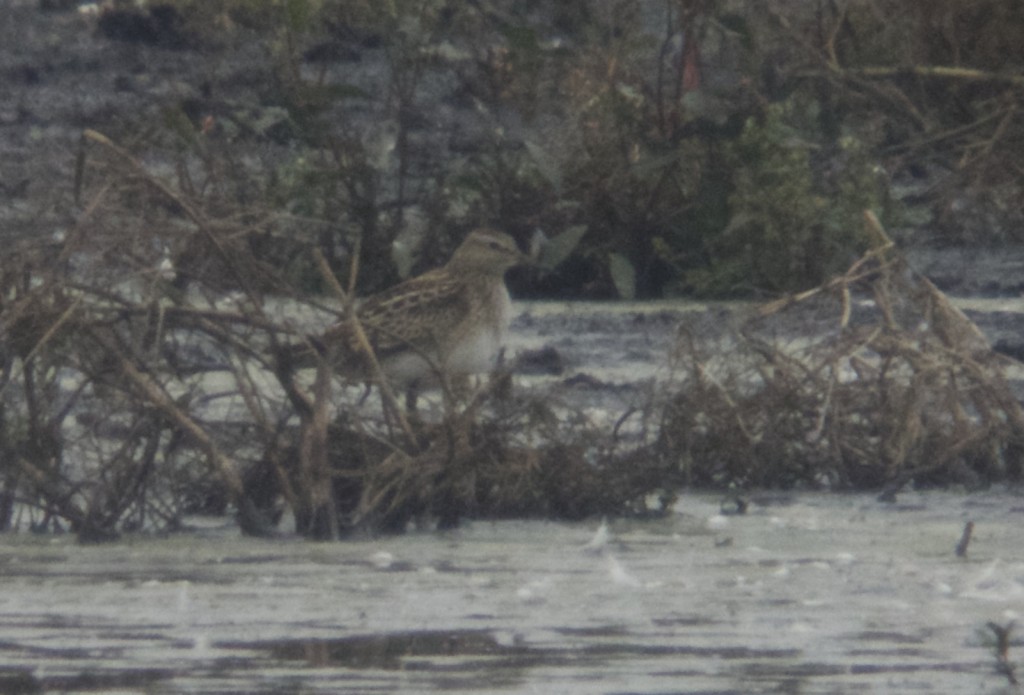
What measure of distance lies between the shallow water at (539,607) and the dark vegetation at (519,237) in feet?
0.78

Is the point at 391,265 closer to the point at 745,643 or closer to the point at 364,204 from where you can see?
the point at 364,204

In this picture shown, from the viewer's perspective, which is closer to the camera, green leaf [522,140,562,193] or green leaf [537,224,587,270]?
green leaf [537,224,587,270]

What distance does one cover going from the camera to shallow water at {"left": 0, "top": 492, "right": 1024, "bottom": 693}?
6.21 m

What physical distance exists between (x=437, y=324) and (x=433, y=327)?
2.5 inches

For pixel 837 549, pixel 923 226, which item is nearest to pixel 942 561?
pixel 837 549

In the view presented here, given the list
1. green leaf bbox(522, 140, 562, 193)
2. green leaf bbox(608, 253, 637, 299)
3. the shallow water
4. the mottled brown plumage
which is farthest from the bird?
green leaf bbox(608, 253, 637, 299)

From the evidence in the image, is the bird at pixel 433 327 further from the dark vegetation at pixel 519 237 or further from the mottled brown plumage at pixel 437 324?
the dark vegetation at pixel 519 237

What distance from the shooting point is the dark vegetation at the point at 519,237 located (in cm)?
827

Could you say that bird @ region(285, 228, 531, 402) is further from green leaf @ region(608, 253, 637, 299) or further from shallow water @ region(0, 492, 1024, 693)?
green leaf @ region(608, 253, 637, 299)

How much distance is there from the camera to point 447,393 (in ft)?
27.5

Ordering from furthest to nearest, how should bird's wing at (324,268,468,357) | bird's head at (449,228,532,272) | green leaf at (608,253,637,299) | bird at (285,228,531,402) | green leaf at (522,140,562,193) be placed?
1. green leaf at (608,253,637,299)
2. green leaf at (522,140,562,193)
3. bird's head at (449,228,532,272)
4. bird's wing at (324,268,468,357)
5. bird at (285,228,531,402)

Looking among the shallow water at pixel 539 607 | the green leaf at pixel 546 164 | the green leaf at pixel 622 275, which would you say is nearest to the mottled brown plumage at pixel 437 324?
the shallow water at pixel 539 607

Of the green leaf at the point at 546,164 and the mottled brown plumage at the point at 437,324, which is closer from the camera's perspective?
the mottled brown plumage at the point at 437,324

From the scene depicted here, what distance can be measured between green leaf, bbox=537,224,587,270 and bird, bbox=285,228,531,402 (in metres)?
1.60
